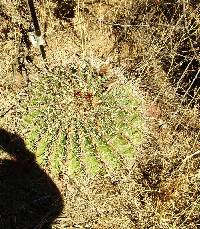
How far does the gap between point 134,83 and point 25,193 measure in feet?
4.75

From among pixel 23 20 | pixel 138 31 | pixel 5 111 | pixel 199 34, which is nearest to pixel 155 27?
pixel 138 31

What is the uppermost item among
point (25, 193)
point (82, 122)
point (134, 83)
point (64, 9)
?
point (64, 9)

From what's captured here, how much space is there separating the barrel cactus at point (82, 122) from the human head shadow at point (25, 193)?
22 centimetres

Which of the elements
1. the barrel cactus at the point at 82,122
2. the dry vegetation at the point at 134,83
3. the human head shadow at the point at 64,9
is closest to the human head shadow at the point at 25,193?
the dry vegetation at the point at 134,83

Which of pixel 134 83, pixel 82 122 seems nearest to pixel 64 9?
pixel 134 83

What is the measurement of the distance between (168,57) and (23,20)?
1693 mm

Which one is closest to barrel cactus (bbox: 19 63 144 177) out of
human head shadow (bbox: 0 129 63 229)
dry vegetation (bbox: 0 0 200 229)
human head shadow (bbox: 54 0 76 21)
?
dry vegetation (bbox: 0 0 200 229)

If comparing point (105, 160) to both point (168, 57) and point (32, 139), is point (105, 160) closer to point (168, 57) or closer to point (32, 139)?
point (32, 139)

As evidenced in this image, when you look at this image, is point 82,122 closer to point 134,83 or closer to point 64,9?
point 134,83

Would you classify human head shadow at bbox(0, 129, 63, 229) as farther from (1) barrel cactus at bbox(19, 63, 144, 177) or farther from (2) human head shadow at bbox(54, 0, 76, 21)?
(2) human head shadow at bbox(54, 0, 76, 21)

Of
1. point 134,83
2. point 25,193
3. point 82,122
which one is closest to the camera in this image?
point 82,122

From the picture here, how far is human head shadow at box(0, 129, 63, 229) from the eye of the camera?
3.22m

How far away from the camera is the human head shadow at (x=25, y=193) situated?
322 cm

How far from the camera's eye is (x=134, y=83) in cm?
388
